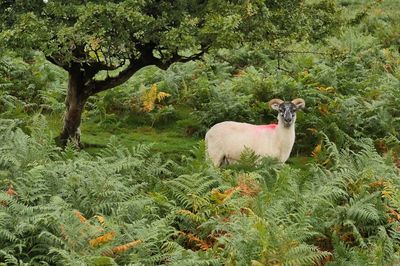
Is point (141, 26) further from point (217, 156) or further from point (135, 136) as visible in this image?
point (135, 136)

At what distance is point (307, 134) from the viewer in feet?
52.8

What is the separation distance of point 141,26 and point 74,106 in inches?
145

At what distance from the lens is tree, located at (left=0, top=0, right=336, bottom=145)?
37.1ft

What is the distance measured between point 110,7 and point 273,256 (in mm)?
5055

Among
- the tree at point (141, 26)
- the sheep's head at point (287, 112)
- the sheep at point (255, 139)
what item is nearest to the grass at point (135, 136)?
the sheep at point (255, 139)

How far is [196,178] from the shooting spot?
37.6ft

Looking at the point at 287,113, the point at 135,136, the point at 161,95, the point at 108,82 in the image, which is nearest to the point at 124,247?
the point at 287,113

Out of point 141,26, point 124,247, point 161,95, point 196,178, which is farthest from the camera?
point 161,95

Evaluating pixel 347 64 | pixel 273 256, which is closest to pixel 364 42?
pixel 347 64

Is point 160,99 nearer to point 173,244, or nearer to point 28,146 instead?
point 28,146

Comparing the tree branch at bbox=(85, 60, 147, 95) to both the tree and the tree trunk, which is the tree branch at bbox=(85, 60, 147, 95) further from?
the tree

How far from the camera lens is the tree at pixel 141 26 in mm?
11305

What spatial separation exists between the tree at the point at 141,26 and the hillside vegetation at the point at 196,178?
3.03ft

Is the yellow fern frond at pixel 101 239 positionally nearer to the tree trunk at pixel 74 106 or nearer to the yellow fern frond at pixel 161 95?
the tree trunk at pixel 74 106
